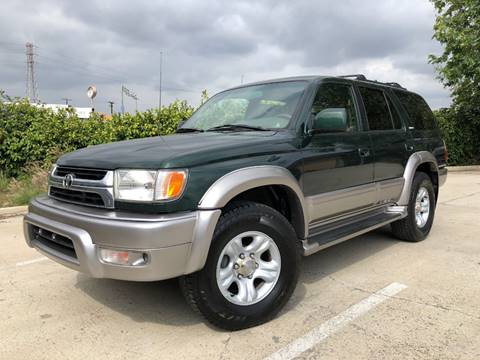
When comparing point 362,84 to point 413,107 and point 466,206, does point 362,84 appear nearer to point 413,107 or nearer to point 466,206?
point 413,107

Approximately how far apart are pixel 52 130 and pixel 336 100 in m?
6.30

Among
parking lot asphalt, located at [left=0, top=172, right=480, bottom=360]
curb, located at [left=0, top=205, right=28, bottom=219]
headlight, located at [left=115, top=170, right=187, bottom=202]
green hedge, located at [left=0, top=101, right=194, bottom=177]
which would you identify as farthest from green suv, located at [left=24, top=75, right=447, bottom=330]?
green hedge, located at [left=0, top=101, right=194, bottom=177]

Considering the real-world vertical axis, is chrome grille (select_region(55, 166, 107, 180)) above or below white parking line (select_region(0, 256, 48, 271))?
above

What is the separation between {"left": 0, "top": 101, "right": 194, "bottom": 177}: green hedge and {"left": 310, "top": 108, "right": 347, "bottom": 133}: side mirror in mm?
5696

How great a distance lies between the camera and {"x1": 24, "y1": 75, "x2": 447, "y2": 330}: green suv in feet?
8.43

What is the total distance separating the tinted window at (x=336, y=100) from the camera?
370cm

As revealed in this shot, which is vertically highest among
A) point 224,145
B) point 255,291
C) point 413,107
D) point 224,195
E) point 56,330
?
point 413,107

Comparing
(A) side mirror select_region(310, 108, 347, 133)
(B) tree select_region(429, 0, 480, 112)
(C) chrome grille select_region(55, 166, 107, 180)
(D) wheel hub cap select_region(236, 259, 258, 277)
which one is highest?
(B) tree select_region(429, 0, 480, 112)

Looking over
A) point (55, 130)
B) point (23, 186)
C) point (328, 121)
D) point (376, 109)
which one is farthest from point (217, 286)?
point (55, 130)

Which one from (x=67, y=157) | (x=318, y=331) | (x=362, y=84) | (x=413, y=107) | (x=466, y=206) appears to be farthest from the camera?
(x=466, y=206)

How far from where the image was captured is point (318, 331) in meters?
2.88

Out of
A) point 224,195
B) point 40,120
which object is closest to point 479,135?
point 40,120

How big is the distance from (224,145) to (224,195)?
408 mm

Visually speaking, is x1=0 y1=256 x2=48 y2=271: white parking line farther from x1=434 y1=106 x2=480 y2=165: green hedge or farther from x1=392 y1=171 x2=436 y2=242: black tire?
x1=434 y1=106 x2=480 y2=165: green hedge
